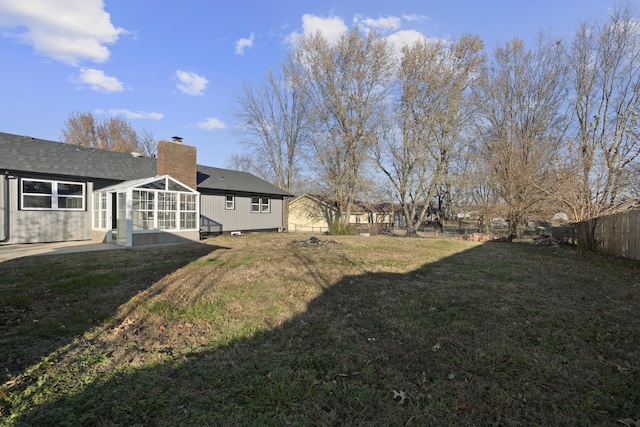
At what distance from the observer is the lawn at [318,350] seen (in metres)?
2.45

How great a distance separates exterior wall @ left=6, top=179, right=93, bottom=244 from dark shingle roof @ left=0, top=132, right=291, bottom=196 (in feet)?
2.46

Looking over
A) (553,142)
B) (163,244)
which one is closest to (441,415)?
(163,244)

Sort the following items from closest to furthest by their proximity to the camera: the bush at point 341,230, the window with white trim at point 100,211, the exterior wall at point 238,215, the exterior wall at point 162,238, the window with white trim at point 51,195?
the exterior wall at point 162,238 < the window with white trim at point 51,195 < the window with white trim at point 100,211 < the exterior wall at point 238,215 < the bush at point 341,230

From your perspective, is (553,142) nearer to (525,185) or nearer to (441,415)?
(525,185)

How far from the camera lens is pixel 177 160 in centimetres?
1570

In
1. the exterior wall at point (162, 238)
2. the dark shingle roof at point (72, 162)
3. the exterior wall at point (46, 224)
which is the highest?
the dark shingle roof at point (72, 162)

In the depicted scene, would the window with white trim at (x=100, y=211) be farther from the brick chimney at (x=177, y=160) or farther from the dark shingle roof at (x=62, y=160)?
the brick chimney at (x=177, y=160)

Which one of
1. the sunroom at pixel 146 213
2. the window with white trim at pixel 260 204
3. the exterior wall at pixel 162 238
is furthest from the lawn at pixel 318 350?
the window with white trim at pixel 260 204

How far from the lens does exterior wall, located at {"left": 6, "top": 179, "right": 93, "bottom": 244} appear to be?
12242 mm

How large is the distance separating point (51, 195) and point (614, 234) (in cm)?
2107

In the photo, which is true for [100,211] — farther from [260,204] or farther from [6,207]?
[260,204]

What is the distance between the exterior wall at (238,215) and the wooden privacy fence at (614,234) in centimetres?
1740

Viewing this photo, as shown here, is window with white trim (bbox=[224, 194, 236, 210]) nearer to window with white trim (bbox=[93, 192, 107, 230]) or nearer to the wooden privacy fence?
window with white trim (bbox=[93, 192, 107, 230])

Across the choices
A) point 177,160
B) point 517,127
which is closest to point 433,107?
point 517,127
